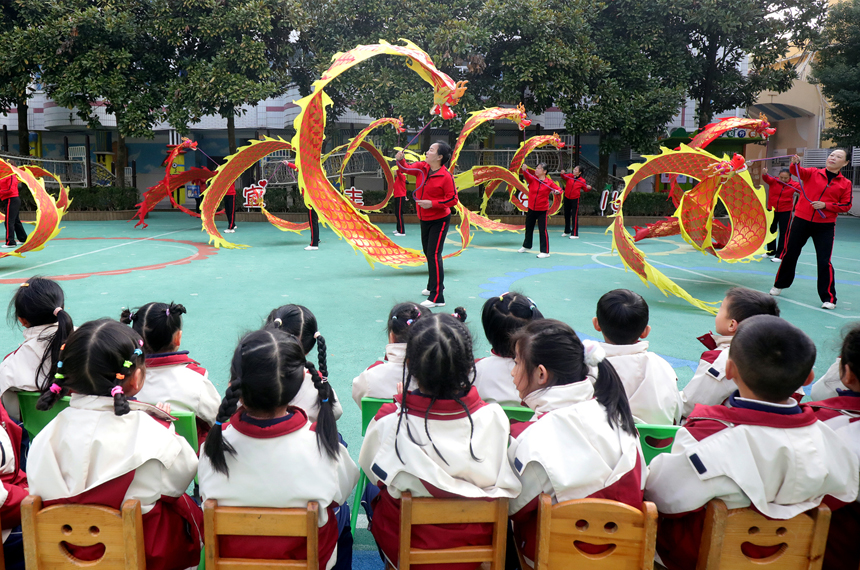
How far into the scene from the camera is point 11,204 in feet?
30.2

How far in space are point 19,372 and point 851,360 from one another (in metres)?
2.91

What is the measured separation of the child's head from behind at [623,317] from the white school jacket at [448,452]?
891mm

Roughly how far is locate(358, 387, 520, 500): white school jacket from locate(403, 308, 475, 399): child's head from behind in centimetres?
3

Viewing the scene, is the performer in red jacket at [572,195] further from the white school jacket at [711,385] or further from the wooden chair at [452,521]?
the wooden chair at [452,521]

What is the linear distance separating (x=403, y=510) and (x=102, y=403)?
0.86 m

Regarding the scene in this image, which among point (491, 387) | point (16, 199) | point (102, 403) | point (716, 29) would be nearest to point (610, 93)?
point (716, 29)

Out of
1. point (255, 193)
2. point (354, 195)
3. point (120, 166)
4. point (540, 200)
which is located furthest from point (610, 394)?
point (120, 166)

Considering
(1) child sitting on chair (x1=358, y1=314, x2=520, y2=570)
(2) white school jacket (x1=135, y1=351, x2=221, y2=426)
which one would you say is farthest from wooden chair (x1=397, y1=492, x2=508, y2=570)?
(2) white school jacket (x1=135, y1=351, x2=221, y2=426)

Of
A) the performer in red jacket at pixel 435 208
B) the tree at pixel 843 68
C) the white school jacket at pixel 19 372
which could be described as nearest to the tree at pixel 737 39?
the tree at pixel 843 68

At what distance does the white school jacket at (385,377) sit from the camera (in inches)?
95.9

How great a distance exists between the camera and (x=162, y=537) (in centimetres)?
177

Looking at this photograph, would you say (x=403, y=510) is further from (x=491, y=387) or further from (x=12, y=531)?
Answer: (x=12, y=531)

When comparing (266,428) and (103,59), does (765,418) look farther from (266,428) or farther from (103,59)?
(103,59)

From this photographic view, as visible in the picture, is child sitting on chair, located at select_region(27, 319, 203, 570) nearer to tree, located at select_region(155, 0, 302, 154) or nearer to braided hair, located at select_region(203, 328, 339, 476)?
braided hair, located at select_region(203, 328, 339, 476)
